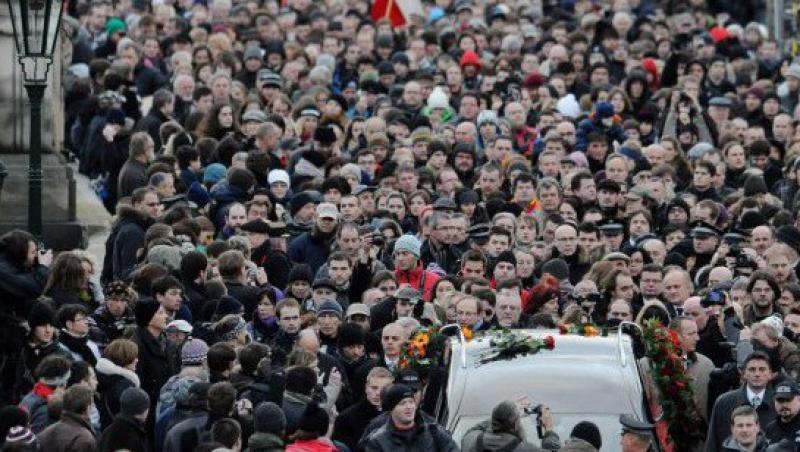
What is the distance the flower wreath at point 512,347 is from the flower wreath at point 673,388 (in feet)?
4.15

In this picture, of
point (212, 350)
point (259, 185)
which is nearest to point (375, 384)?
point (212, 350)

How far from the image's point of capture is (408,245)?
24.0 metres

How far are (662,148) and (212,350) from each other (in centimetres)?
1136

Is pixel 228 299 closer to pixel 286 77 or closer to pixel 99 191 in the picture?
pixel 99 191

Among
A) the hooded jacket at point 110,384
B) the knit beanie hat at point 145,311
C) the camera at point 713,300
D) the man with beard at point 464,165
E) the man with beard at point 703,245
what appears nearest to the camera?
the hooded jacket at point 110,384

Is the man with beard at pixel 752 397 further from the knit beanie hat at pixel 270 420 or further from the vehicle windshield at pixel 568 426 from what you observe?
the knit beanie hat at pixel 270 420

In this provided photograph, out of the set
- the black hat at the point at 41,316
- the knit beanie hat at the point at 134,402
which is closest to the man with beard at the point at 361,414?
the knit beanie hat at the point at 134,402

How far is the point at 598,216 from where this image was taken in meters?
26.2

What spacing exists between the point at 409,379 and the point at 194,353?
1624mm

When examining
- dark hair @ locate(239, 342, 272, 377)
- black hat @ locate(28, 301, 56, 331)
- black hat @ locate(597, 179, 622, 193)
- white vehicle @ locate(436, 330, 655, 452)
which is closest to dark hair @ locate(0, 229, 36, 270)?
black hat @ locate(28, 301, 56, 331)

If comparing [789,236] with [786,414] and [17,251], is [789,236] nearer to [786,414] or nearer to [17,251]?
[786,414]

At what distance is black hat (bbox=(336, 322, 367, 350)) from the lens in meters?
20.7

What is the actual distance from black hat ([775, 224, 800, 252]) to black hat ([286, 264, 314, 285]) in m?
4.49

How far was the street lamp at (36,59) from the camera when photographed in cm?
2328
